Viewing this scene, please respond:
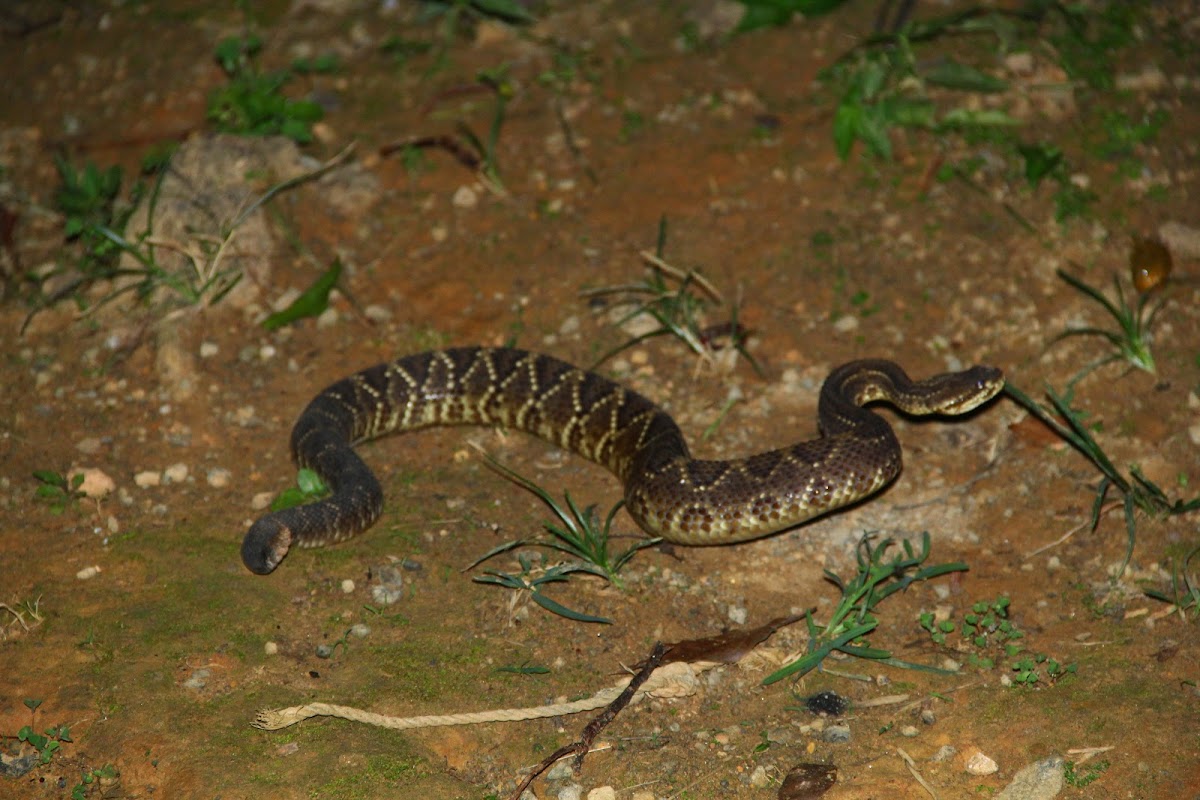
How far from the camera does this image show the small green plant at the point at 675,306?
28.8 feet

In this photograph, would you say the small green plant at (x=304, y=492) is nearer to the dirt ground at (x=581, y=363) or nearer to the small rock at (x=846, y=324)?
the dirt ground at (x=581, y=363)

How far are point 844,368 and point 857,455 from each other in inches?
46.7

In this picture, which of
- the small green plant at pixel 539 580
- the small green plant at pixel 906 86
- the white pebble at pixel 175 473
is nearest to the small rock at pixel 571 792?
the small green plant at pixel 539 580

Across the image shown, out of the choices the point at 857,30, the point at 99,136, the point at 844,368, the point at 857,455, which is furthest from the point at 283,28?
the point at 857,455

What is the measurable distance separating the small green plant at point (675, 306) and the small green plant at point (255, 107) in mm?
3821

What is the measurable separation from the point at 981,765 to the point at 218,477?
564cm

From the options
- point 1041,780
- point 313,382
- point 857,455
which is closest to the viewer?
point 1041,780

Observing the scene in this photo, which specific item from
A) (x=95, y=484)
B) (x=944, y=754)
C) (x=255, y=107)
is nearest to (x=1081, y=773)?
(x=944, y=754)

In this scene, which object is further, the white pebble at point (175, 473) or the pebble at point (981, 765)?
the white pebble at point (175, 473)

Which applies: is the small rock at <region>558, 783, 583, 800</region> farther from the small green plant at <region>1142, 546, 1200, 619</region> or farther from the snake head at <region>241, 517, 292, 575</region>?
the small green plant at <region>1142, 546, 1200, 619</region>

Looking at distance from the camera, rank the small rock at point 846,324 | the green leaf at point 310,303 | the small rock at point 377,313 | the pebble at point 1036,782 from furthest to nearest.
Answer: the small rock at point 377,313 < the green leaf at point 310,303 < the small rock at point 846,324 < the pebble at point 1036,782

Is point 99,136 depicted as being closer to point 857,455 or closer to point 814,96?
point 814,96

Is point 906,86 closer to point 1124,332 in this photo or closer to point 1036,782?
point 1124,332

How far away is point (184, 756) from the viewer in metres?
5.75
